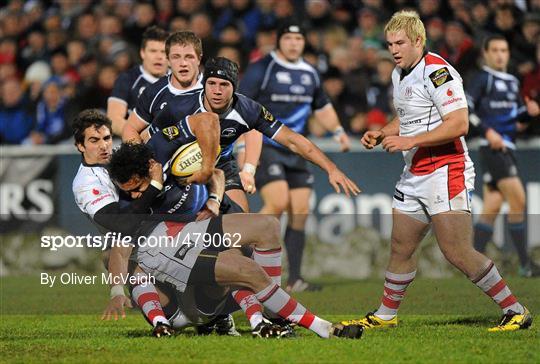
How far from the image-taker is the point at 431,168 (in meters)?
9.07

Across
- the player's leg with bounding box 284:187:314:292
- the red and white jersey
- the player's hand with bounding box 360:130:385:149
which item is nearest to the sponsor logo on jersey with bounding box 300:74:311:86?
the player's leg with bounding box 284:187:314:292

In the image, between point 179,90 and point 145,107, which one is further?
point 145,107

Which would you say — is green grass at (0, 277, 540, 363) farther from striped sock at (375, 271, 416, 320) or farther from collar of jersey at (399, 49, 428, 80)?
collar of jersey at (399, 49, 428, 80)

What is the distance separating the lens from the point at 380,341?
27.5 ft

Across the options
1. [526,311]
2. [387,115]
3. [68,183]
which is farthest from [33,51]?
[526,311]

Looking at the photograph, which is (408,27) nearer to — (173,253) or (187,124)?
(187,124)

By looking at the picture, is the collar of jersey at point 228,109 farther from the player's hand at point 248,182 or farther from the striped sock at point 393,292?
the striped sock at point 393,292

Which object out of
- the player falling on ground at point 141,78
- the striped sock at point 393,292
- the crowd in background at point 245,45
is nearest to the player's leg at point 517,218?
the crowd in background at point 245,45

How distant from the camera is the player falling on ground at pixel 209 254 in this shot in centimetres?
832

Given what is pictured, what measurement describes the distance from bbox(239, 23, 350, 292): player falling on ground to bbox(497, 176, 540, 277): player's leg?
2110mm

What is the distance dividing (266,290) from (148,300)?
3.32 ft

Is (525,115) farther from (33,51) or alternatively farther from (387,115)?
(33,51)

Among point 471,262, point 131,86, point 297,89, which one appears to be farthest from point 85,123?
point 297,89

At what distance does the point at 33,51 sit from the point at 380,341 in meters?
12.2
